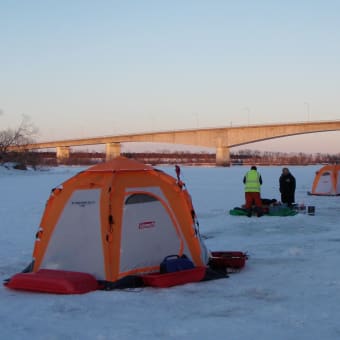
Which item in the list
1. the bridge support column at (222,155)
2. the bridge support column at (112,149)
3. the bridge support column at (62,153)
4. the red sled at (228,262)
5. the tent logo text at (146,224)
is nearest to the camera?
the tent logo text at (146,224)

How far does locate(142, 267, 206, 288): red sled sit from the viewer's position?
23.8ft

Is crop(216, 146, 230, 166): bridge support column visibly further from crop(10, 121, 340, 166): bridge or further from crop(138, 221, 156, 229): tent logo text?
crop(138, 221, 156, 229): tent logo text

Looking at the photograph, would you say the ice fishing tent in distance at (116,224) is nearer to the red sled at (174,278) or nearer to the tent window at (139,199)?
the tent window at (139,199)

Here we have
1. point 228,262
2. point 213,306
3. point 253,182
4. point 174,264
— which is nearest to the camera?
point 213,306

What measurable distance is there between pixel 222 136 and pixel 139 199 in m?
73.2

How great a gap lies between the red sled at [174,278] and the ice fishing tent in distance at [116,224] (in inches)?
15.0

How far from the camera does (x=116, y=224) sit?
7.68m

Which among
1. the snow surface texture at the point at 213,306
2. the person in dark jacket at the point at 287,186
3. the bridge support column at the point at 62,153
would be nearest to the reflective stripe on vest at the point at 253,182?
the person in dark jacket at the point at 287,186

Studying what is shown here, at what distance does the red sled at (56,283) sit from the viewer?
702 cm

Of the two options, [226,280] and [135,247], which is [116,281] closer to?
[135,247]

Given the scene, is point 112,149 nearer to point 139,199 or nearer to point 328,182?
point 328,182

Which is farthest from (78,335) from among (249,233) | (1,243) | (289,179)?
(289,179)

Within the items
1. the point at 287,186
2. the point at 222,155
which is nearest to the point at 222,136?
the point at 222,155

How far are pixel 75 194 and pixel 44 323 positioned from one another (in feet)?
8.52
